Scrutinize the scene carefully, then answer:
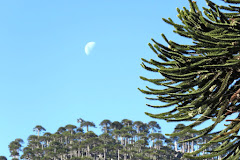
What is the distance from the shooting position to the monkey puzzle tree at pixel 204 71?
8.89m

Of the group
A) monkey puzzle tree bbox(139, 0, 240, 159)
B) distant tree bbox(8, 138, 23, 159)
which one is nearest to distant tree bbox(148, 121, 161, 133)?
distant tree bbox(8, 138, 23, 159)

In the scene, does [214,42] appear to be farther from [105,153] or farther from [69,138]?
[69,138]

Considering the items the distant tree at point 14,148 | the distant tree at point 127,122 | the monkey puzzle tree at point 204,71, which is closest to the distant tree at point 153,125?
the distant tree at point 127,122

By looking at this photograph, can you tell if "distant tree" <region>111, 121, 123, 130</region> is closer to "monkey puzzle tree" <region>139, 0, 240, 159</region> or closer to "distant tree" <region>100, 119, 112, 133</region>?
"distant tree" <region>100, 119, 112, 133</region>

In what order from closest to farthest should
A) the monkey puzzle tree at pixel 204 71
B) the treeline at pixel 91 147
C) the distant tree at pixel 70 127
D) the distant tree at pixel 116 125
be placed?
1. the monkey puzzle tree at pixel 204 71
2. the treeline at pixel 91 147
3. the distant tree at pixel 70 127
4. the distant tree at pixel 116 125

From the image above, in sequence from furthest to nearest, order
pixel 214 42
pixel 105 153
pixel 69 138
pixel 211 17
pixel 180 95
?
pixel 69 138 < pixel 105 153 < pixel 211 17 < pixel 180 95 < pixel 214 42

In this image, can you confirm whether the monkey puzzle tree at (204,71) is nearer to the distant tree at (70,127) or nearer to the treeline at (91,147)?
the treeline at (91,147)

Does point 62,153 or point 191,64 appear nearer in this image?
point 191,64

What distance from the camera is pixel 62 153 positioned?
11938 cm

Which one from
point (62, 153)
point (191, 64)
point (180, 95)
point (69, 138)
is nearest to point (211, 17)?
point (191, 64)

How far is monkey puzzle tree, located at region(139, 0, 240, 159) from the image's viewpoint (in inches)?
350

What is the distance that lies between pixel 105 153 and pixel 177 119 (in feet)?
392

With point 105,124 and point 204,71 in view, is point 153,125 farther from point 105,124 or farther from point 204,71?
point 204,71

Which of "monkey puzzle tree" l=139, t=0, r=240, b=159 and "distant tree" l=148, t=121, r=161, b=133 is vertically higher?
"distant tree" l=148, t=121, r=161, b=133
